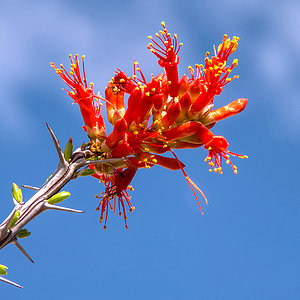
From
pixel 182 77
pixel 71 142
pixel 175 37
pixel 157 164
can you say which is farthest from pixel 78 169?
pixel 175 37

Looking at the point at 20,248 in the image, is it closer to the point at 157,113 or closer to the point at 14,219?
the point at 14,219

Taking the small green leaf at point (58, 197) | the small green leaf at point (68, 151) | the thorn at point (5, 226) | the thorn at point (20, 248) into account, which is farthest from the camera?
the small green leaf at point (68, 151)

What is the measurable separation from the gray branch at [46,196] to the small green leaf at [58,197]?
44mm

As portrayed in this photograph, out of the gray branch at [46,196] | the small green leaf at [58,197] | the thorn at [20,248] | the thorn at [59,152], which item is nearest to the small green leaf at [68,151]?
the gray branch at [46,196]

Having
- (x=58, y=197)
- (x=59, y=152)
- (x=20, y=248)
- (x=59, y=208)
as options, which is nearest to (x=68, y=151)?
(x=59, y=152)

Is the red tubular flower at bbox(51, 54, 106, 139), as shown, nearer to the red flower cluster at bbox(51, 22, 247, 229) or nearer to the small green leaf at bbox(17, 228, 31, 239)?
the red flower cluster at bbox(51, 22, 247, 229)

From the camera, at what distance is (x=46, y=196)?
299cm

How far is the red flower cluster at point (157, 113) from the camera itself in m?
3.40

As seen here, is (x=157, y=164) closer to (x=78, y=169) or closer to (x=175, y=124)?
(x=175, y=124)

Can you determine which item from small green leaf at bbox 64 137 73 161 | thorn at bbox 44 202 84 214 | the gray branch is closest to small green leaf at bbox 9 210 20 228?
the gray branch

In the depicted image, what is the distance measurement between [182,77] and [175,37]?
44cm

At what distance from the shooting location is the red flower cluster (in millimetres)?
3404

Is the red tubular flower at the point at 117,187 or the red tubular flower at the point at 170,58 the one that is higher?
the red tubular flower at the point at 170,58

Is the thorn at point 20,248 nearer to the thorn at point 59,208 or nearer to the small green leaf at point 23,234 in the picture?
the small green leaf at point 23,234
